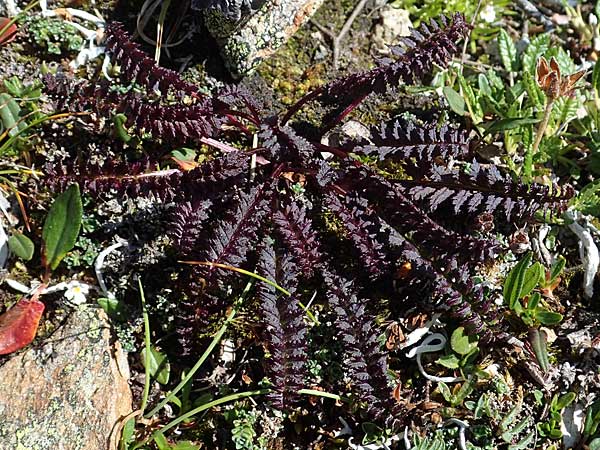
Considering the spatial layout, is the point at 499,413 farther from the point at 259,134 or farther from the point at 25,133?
the point at 25,133

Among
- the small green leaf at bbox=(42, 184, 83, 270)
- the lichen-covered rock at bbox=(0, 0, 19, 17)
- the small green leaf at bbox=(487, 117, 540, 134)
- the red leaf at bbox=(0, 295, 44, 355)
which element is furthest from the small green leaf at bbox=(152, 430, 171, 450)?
the lichen-covered rock at bbox=(0, 0, 19, 17)

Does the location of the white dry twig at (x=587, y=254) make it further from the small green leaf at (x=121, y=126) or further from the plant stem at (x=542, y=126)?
the small green leaf at (x=121, y=126)

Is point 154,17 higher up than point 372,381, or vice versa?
point 154,17

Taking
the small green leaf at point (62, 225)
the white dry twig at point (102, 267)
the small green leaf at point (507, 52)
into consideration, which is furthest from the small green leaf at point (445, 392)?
the small green leaf at point (507, 52)

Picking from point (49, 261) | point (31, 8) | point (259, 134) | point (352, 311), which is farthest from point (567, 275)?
point (31, 8)

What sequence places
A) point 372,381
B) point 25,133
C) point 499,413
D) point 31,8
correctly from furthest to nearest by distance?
1. point 31,8
2. point 25,133
3. point 499,413
4. point 372,381

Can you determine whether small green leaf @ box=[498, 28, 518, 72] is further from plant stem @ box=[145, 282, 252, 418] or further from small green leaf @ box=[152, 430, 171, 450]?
small green leaf @ box=[152, 430, 171, 450]
